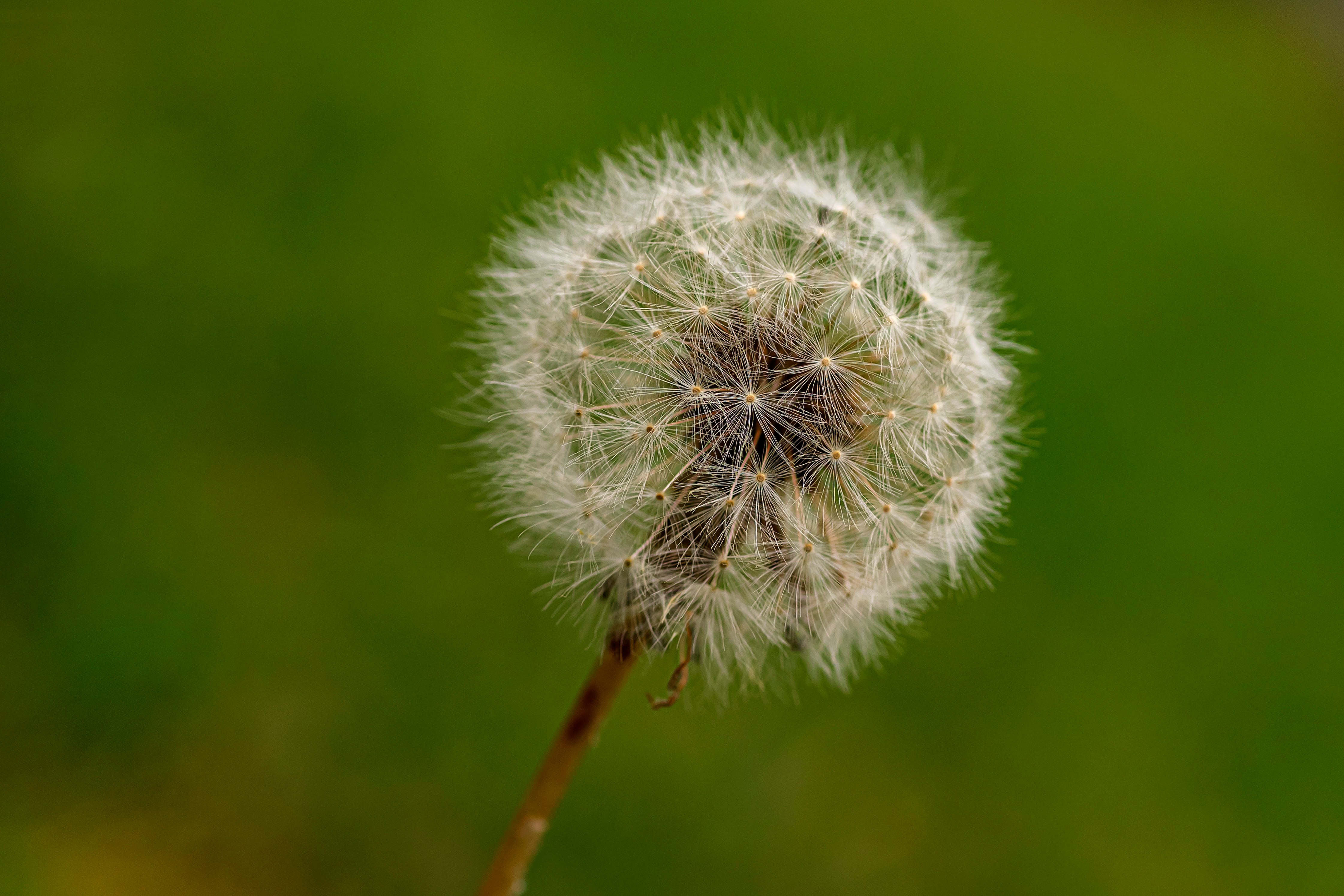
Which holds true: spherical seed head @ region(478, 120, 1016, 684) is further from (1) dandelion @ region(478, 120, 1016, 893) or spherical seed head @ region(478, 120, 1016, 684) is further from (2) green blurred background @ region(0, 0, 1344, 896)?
(2) green blurred background @ region(0, 0, 1344, 896)

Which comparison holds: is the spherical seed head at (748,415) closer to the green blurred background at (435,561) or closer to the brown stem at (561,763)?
the brown stem at (561,763)

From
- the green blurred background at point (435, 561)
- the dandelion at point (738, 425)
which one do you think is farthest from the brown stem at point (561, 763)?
the green blurred background at point (435, 561)

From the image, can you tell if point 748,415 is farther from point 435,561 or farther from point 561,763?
point 435,561

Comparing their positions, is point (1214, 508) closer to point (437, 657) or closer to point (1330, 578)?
point (1330, 578)

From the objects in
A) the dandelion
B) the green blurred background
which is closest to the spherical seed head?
the dandelion

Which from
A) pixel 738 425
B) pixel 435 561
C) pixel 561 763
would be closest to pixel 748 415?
pixel 738 425

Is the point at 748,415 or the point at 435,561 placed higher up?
the point at 748,415

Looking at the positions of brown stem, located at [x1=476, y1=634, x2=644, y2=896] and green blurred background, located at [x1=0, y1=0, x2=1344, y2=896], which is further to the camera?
green blurred background, located at [x1=0, y1=0, x2=1344, y2=896]

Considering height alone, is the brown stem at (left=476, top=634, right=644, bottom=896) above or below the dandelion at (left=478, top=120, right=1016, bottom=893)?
below
